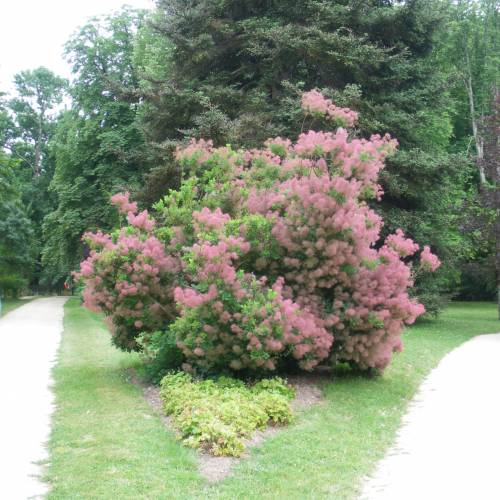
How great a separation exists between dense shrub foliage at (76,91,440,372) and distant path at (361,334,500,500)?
1.36 metres

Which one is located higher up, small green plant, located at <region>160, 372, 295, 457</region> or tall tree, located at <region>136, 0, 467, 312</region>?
tall tree, located at <region>136, 0, 467, 312</region>

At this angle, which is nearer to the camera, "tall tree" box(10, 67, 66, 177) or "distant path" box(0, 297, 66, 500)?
"distant path" box(0, 297, 66, 500)

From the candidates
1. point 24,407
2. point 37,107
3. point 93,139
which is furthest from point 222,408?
point 37,107

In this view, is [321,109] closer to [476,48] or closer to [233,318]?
[233,318]

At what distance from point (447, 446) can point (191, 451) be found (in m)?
2.91

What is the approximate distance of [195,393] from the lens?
8266mm

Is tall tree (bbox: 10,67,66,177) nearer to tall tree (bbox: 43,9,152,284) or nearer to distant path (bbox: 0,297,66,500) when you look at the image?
tall tree (bbox: 43,9,152,284)

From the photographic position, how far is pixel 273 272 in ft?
33.6

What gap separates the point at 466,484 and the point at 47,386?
7.78m

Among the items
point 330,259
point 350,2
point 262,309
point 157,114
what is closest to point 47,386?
point 262,309

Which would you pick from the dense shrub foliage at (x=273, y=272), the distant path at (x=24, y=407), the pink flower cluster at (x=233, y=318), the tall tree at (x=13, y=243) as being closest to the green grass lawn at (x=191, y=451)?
the distant path at (x=24, y=407)

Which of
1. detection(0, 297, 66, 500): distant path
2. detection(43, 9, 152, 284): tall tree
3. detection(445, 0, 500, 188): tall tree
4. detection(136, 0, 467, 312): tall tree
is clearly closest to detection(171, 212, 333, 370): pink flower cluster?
detection(0, 297, 66, 500): distant path

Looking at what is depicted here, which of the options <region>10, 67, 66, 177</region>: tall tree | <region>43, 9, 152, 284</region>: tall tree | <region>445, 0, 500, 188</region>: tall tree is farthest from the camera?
<region>10, 67, 66, 177</region>: tall tree

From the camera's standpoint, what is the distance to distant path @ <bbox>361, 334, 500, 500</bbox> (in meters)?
5.61
